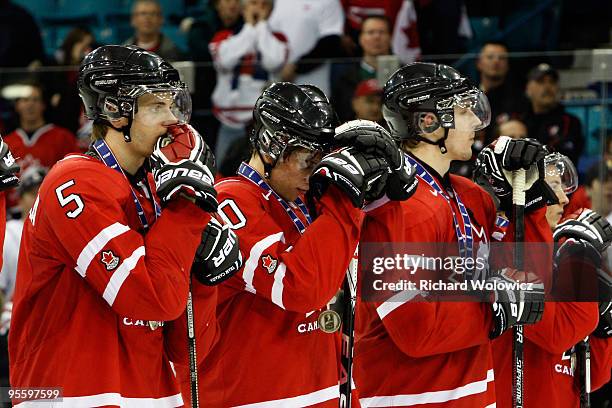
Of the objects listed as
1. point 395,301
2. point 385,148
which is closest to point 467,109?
point 385,148

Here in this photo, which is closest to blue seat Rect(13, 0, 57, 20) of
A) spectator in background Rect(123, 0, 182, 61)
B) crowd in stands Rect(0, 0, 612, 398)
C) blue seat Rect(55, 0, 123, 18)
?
blue seat Rect(55, 0, 123, 18)

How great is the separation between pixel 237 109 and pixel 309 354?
2207mm

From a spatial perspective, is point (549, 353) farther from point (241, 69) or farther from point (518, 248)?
→ point (241, 69)

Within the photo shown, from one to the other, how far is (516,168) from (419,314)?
1.80 feet

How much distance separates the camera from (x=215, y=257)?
2756 mm

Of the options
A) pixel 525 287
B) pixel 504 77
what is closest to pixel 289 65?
pixel 504 77

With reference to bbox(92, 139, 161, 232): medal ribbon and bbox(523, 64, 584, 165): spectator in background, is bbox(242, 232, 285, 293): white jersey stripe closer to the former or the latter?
bbox(92, 139, 161, 232): medal ribbon

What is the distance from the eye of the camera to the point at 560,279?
3.54 meters

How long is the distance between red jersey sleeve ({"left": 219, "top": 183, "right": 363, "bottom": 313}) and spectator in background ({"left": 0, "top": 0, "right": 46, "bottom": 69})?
3.90 meters

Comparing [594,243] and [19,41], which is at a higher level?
[19,41]

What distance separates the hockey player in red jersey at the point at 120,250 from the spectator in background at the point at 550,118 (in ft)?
7.61

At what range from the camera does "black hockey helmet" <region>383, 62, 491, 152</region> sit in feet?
11.2

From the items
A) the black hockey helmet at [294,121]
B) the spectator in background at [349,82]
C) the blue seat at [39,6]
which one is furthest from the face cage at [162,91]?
the blue seat at [39,6]

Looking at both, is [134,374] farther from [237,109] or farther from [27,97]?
[27,97]
